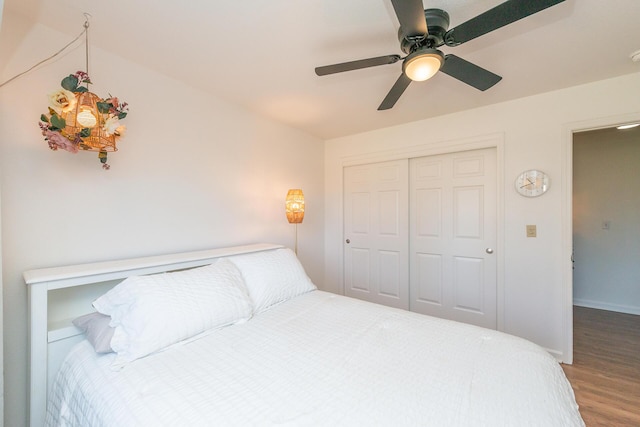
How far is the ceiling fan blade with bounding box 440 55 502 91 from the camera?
1303mm

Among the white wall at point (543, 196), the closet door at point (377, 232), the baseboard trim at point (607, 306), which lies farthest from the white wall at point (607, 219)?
the closet door at point (377, 232)

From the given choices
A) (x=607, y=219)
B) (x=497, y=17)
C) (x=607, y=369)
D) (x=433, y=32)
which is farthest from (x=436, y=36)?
(x=607, y=219)

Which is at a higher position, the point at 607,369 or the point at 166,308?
the point at 166,308

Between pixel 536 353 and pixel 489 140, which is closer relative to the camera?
pixel 536 353

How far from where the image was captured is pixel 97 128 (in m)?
1.39

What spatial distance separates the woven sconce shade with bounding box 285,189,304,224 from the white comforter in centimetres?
140

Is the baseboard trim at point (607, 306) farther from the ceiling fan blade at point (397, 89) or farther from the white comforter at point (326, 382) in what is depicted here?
the ceiling fan blade at point (397, 89)

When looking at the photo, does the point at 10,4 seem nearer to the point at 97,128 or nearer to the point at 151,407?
the point at 97,128

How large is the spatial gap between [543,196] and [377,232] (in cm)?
165

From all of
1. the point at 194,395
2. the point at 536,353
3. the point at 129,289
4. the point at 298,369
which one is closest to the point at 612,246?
the point at 536,353

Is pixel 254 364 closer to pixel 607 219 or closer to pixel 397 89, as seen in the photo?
pixel 397 89

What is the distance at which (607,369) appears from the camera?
2.15 metres

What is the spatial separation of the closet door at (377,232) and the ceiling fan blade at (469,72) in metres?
1.68

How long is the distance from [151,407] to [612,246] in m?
5.04
